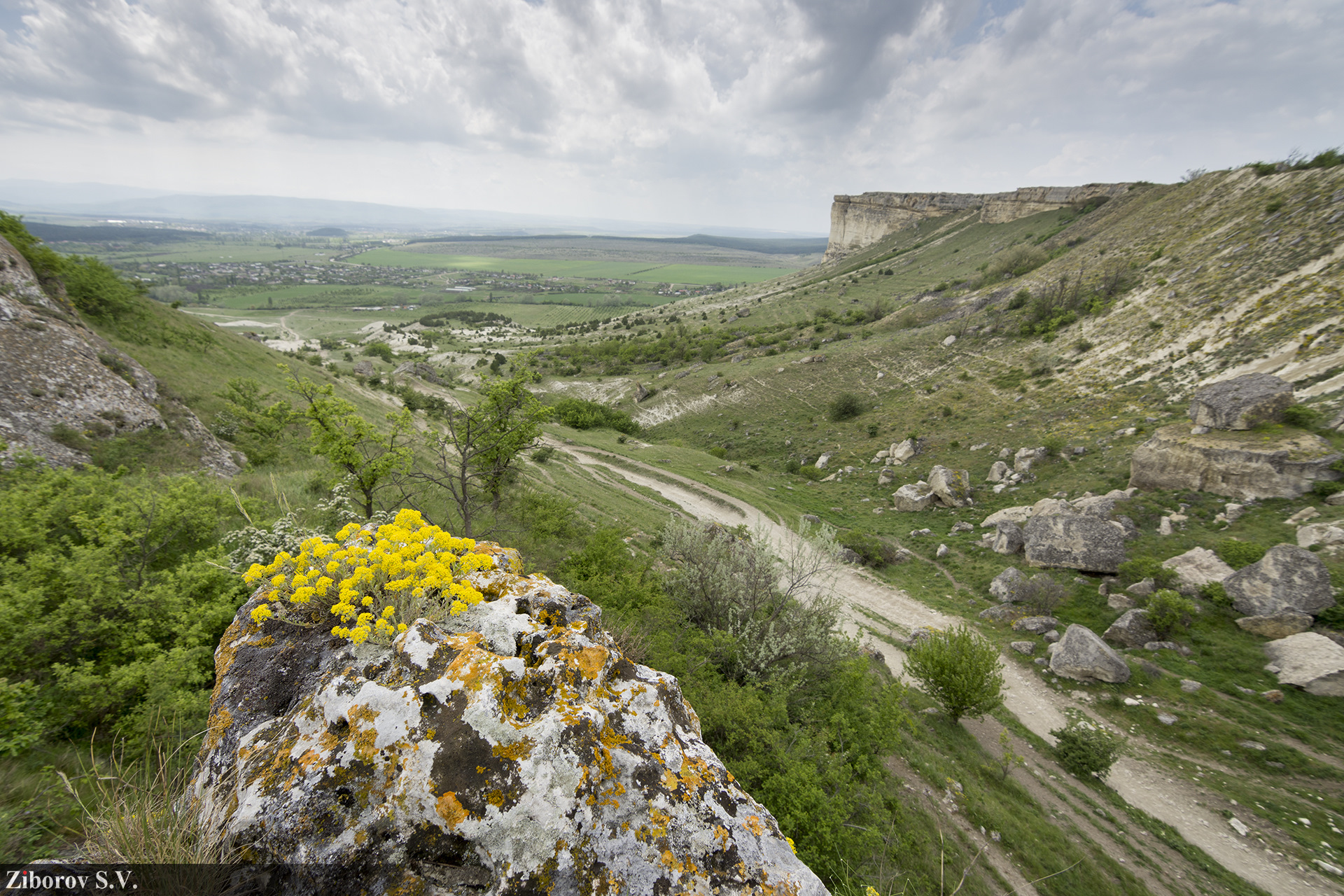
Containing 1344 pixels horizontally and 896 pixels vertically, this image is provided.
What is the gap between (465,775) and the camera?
13.3ft

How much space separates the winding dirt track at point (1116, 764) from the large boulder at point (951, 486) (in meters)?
9.18

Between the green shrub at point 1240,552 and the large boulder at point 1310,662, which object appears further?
the green shrub at point 1240,552

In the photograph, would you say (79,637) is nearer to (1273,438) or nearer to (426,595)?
(426,595)

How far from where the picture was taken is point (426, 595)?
562 cm

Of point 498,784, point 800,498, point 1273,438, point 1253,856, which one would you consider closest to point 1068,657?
point 1253,856

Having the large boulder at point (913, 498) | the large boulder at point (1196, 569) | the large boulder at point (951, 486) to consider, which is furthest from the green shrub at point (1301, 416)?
the large boulder at point (913, 498)

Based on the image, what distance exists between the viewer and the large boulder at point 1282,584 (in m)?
16.2

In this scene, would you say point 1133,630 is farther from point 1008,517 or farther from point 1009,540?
point 1008,517

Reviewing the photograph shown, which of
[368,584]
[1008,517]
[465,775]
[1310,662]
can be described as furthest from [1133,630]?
[368,584]

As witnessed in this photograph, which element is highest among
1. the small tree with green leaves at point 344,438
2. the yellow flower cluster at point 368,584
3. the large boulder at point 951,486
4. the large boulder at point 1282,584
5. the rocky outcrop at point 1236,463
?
the yellow flower cluster at point 368,584

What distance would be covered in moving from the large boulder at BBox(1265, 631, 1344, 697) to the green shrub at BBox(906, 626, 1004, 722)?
9139mm

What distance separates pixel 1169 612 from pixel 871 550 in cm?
1213

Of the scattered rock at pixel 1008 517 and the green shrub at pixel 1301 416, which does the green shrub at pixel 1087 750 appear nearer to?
the scattered rock at pixel 1008 517

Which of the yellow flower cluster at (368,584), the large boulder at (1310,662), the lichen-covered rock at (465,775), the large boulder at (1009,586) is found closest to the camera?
the lichen-covered rock at (465,775)
